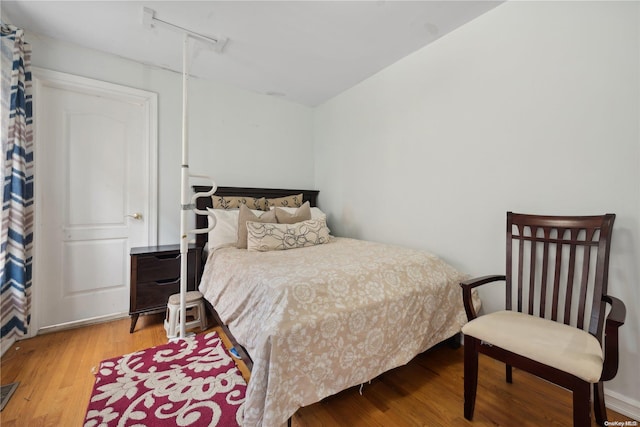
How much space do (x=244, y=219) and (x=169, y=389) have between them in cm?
127

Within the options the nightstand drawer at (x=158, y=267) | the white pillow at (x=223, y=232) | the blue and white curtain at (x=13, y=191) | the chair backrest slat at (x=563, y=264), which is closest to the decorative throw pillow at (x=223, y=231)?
the white pillow at (x=223, y=232)

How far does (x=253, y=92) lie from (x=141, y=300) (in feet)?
8.29

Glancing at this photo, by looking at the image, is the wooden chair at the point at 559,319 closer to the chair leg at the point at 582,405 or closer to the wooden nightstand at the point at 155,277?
the chair leg at the point at 582,405

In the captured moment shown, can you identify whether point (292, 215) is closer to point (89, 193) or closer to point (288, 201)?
point (288, 201)

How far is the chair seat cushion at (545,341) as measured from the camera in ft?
3.31

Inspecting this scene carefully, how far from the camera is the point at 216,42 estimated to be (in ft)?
7.32

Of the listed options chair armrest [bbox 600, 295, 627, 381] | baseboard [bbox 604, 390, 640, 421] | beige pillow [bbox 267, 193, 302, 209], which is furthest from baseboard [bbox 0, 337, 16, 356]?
baseboard [bbox 604, 390, 640, 421]

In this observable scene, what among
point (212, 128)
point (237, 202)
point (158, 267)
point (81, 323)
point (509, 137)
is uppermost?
point (212, 128)

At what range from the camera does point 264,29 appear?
2.07 meters

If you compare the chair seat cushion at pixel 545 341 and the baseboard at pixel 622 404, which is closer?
the chair seat cushion at pixel 545 341

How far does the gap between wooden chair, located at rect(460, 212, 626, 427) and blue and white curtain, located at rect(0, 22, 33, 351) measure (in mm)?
3003

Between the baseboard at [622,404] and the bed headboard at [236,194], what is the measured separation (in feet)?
9.67

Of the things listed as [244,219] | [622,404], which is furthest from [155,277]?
[622,404]

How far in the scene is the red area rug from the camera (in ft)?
4.22
